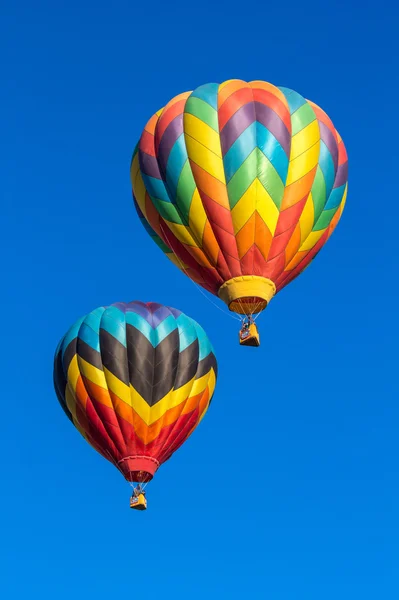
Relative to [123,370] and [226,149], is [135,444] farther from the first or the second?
[226,149]

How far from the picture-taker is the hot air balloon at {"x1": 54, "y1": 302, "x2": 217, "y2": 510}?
28.3m

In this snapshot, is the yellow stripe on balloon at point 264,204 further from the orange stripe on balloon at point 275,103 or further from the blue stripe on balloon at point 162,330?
the blue stripe on balloon at point 162,330

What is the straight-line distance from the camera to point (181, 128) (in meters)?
26.1

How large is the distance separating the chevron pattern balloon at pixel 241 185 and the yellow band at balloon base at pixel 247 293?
2 cm

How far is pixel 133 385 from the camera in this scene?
1116 inches

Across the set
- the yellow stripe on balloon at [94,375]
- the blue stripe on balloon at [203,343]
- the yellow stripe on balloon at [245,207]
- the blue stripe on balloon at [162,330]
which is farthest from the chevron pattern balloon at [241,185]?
the blue stripe on balloon at [203,343]

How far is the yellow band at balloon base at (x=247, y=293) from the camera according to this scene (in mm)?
25641

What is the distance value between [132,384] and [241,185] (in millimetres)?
4580

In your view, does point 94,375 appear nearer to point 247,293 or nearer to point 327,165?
point 247,293

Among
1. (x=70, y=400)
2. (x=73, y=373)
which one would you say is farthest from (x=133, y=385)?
(x=70, y=400)

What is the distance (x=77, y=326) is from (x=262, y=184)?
17.2 feet

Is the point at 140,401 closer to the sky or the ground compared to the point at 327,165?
closer to the ground

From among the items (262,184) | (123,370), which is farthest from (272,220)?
(123,370)

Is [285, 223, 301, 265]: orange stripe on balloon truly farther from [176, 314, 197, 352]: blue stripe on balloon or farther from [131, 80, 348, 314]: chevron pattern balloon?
[176, 314, 197, 352]: blue stripe on balloon
